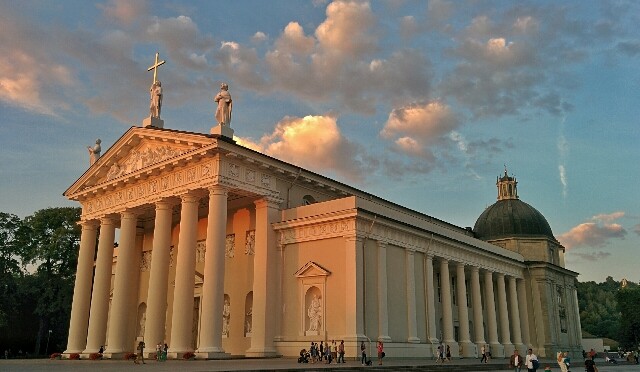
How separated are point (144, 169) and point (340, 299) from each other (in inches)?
487

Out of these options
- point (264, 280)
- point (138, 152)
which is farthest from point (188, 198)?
point (138, 152)

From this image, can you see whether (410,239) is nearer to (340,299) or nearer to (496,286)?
(340,299)

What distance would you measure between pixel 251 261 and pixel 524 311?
24.3 m

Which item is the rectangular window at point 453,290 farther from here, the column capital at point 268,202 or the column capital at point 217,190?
the column capital at point 217,190

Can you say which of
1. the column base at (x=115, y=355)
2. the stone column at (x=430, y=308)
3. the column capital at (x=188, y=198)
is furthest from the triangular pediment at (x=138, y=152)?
the stone column at (x=430, y=308)

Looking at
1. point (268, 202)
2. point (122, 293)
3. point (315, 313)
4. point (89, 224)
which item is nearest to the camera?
point (315, 313)

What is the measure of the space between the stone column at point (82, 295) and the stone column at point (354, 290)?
55.4 ft

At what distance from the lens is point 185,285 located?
85.6 feet

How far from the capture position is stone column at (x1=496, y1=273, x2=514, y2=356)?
38.9 metres

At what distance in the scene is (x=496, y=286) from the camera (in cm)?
4153

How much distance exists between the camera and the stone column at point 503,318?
128ft

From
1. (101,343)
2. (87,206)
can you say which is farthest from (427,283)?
(87,206)

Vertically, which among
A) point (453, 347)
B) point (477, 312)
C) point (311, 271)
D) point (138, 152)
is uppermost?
point (138, 152)

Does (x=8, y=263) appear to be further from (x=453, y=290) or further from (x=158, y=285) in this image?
(x=453, y=290)
